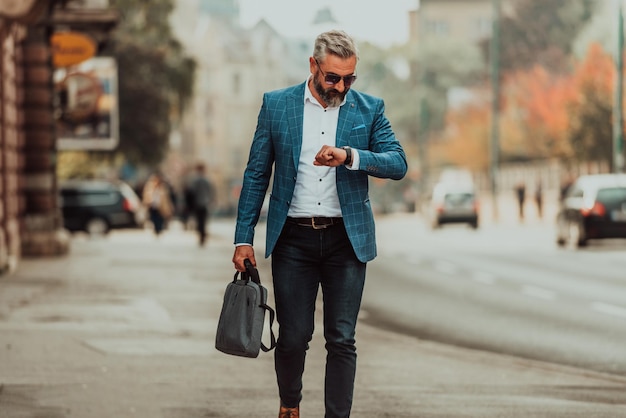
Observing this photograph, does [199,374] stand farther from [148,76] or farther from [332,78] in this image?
[148,76]

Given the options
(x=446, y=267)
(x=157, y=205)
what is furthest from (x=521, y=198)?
(x=446, y=267)

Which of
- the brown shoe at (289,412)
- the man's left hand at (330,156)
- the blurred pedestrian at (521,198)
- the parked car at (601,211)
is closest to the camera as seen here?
the man's left hand at (330,156)

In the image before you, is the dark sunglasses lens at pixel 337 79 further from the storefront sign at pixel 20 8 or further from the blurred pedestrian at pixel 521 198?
the blurred pedestrian at pixel 521 198

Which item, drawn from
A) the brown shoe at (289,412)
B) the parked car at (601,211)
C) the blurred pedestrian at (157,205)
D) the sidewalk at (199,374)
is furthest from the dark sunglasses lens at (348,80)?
the blurred pedestrian at (157,205)

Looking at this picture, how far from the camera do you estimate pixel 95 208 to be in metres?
46.0

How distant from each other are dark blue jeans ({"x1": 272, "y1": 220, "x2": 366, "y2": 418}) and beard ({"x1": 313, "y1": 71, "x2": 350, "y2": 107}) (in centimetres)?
56

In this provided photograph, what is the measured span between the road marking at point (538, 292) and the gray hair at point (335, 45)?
13025mm

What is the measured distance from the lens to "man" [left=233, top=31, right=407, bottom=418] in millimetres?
7207

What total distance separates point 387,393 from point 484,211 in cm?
7947

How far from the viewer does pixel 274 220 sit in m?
7.26

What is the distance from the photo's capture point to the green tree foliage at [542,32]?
324ft

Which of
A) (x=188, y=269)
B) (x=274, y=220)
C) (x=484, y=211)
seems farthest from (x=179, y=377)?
(x=484, y=211)

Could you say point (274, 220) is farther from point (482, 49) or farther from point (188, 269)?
point (482, 49)

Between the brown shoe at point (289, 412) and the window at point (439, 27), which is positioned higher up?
the window at point (439, 27)
